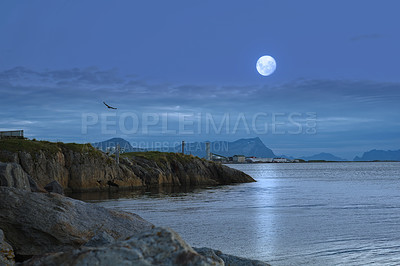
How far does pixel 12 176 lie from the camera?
74.3 feet

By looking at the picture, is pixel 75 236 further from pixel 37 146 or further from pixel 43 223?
pixel 37 146

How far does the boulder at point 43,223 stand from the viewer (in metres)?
12.9

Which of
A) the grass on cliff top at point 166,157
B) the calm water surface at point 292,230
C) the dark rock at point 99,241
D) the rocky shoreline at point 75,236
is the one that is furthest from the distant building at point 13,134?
the dark rock at point 99,241

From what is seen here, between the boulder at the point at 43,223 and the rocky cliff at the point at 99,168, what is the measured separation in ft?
85.4

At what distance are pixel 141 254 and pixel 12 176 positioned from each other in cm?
1956

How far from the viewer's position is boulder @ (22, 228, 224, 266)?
17.2 feet

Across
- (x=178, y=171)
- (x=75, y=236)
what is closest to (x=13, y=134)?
(x=178, y=171)

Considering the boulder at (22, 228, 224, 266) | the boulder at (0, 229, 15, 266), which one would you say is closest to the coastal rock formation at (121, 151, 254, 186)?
the boulder at (0, 229, 15, 266)

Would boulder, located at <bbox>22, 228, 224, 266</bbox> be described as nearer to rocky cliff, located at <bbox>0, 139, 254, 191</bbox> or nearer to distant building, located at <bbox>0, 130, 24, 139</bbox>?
rocky cliff, located at <bbox>0, 139, 254, 191</bbox>

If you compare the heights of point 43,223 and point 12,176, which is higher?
point 12,176

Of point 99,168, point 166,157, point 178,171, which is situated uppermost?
point 166,157

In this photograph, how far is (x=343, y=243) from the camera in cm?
1902

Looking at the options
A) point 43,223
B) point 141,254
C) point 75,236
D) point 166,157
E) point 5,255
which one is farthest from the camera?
point 166,157

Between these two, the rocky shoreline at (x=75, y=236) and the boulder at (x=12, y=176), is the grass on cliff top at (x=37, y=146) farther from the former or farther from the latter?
the boulder at (x=12, y=176)
